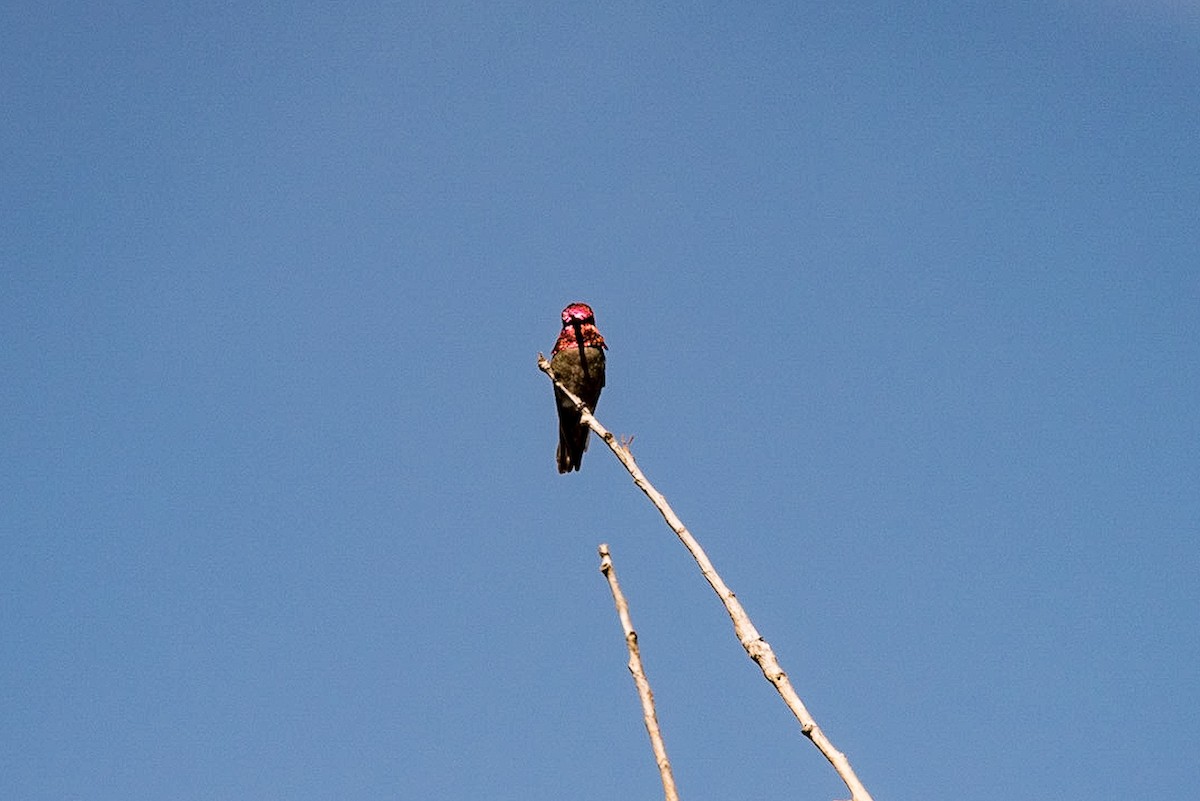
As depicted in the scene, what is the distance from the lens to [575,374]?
12.1 meters

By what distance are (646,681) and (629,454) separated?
107 centimetres

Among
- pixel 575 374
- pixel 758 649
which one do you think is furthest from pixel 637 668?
pixel 575 374

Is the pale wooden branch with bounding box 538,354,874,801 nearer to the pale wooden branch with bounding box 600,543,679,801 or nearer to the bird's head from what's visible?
the pale wooden branch with bounding box 600,543,679,801

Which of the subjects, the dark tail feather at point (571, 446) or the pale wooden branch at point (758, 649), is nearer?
A: the pale wooden branch at point (758, 649)

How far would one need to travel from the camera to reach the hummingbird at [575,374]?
1203 cm

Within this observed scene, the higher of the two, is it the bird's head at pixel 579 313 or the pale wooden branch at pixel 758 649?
the bird's head at pixel 579 313

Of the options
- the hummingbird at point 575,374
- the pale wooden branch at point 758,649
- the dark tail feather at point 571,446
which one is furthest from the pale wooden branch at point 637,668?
the dark tail feather at point 571,446

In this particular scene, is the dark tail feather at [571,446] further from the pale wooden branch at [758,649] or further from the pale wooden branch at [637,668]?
the pale wooden branch at [637,668]

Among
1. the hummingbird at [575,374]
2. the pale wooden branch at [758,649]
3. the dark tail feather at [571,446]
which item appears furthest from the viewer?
the dark tail feather at [571,446]

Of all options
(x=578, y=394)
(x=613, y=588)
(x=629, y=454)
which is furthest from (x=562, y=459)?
(x=613, y=588)

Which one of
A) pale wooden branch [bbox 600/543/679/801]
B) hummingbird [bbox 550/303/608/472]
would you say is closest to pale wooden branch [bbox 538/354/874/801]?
pale wooden branch [bbox 600/543/679/801]

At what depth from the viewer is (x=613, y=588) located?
271 centimetres

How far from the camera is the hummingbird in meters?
12.0

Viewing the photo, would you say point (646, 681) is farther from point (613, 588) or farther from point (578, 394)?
point (578, 394)
